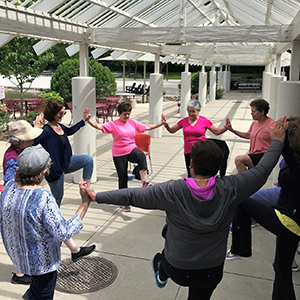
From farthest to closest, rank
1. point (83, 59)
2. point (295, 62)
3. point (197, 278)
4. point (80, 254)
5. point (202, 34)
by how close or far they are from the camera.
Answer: point (83, 59)
point (202, 34)
point (295, 62)
point (80, 254)
point (197, 278)

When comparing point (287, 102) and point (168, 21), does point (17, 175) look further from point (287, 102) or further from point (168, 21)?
point (168, 21)

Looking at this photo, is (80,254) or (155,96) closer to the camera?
(80,254)

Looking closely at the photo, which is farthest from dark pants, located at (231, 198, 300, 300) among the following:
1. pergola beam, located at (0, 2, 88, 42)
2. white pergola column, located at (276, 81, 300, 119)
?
pergola beam, located at (0, 2, 88, 42)

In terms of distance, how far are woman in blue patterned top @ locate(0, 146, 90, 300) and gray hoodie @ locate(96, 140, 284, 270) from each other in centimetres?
34

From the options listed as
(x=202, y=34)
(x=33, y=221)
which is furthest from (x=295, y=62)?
(x=33, y=221)

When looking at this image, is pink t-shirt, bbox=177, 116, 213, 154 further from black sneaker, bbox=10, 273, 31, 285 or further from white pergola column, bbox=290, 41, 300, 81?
black sneaker, bbox=10, 273, 31, 285

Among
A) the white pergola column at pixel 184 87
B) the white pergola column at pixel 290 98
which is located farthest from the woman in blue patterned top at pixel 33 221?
the white pergola column at pixel 184 87

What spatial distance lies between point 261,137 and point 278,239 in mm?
2122

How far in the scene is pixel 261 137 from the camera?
5.03 metres

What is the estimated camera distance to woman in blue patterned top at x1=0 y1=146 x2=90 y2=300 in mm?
2539

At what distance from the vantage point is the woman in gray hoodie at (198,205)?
2.40m

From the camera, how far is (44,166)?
8.67 ft

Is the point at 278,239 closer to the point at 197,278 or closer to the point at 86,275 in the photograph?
the point at 197,278

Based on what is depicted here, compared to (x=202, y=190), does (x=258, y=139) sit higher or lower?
lower
